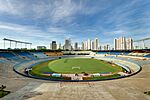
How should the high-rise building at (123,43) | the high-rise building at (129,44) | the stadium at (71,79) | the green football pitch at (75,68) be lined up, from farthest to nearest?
the high-rise building at (123,43), the high-rise building at (129,44), the green football pitch at (75,68), the stadium at (71,79)

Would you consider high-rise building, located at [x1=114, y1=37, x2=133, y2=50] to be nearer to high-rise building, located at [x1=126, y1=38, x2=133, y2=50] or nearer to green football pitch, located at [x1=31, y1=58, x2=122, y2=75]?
high-rise building, located at [x1=126, y1=38, x2=133, y2=50]

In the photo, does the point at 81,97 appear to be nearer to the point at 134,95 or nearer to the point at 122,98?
the point at 122,98

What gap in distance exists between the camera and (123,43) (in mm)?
131750

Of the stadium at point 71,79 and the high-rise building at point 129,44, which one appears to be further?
the high-rise building at point 129,44

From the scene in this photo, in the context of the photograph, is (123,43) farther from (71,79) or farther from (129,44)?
(71,79)

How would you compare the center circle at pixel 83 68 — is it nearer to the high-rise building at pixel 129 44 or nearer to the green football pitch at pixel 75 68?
the green football pitch at pixel 75 68

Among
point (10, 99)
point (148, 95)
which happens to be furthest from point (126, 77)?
point (10, 99)

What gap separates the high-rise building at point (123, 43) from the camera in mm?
128538

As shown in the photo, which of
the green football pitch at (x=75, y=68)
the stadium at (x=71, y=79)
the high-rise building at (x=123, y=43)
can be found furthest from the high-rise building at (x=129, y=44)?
the stadium at (x=71, y=79)

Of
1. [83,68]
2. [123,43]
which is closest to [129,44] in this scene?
[123,43]

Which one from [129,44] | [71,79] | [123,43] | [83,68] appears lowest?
[71,79]

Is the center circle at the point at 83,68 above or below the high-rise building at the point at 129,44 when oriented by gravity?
below

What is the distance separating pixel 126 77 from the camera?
2523 centimetres

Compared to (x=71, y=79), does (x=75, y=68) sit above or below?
above
